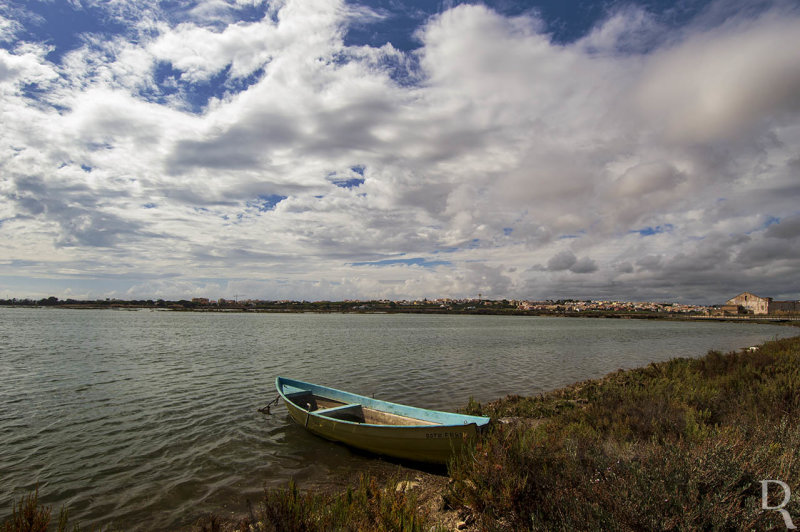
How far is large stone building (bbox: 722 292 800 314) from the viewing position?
162500 millimetres

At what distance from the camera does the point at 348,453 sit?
11.6m

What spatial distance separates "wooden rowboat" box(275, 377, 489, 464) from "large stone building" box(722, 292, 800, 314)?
8354 inches

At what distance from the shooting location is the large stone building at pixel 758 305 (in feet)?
533

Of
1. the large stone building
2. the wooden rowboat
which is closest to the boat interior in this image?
the wooden rowboat

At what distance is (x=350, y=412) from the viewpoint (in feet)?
43.9

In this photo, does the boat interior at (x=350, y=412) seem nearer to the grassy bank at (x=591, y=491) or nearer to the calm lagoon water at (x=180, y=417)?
the calm lagoon water at (x=180, y=417)

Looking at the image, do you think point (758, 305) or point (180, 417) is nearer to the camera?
point (180, 417)

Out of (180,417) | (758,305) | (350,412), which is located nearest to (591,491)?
(350,412)

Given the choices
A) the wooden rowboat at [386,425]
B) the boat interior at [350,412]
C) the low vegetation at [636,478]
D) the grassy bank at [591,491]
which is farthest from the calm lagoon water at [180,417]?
the low vegetation at [636,478]

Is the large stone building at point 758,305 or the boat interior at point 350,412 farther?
the large stone building at point 758,305

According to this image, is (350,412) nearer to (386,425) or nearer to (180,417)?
(386,425)

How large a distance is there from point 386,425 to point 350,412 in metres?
3.45

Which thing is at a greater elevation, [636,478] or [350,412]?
[636,478]

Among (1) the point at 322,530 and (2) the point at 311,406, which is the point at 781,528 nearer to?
(1) the point at 322,530
